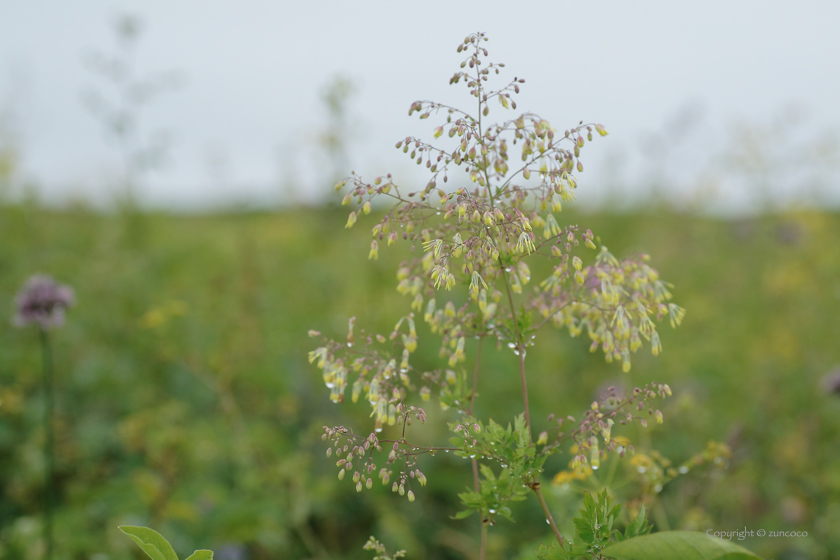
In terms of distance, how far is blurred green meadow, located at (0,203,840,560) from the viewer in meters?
3.09

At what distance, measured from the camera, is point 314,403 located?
392cm

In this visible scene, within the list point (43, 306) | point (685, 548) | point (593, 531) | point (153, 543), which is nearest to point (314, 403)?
point (43, 306)

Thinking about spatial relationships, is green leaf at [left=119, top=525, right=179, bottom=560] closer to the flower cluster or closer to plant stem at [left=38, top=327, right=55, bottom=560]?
the flower cluster

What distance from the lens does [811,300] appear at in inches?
213

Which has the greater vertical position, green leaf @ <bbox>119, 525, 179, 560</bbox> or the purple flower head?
the purple flower head

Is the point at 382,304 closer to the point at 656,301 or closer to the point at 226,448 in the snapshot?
the point at 226,448

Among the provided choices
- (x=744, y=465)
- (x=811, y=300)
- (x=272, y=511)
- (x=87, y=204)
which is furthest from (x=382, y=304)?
(x=87, y=204)

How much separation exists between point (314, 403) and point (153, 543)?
2.50 meters

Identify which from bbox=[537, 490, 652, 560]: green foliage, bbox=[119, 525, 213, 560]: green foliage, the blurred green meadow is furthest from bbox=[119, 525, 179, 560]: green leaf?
the blurred green meadow

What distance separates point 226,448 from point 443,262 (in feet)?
8.83

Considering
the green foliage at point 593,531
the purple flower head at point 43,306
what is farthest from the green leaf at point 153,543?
the purple flower head at point 43,306

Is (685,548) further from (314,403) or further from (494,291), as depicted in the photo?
(314,403)

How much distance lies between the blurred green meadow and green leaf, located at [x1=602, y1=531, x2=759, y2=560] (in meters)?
0.59

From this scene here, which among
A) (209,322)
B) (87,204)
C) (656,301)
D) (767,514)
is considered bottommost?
(767,514)
